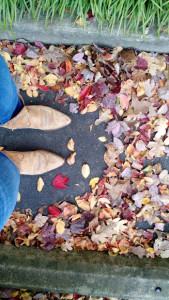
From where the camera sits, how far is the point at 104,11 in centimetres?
191

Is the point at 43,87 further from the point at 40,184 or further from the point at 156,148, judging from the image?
the point at 156,148

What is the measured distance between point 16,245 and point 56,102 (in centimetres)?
130

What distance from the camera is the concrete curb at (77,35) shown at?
78.8 inches

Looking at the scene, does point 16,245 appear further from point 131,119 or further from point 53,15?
point 53,15

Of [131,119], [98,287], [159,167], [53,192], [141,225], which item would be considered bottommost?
[98,287]

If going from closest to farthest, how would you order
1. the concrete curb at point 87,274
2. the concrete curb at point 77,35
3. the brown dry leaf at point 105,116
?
the concrete curb at point 77,35
the concrete curb at point 87,274
the brown dry leaf at point 105,116

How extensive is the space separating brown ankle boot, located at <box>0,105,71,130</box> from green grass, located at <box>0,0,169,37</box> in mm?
645

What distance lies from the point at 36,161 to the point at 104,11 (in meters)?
1.25

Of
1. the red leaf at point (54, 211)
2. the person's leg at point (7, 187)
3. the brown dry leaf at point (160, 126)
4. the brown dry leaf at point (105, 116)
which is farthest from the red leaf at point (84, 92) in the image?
the red leaf at point (54, 211)

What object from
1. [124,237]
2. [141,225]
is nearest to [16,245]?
[124,237]

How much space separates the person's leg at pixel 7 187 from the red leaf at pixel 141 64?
1.33 m

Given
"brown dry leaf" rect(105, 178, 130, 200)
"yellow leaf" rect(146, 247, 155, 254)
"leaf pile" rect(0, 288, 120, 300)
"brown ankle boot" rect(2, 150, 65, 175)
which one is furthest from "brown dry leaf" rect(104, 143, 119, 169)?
"leaf pile" rect(0, 288, 120, 300)

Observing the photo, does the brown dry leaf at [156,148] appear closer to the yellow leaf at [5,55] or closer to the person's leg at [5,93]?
the person's leg at [5,93]

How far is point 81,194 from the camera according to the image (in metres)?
2.33
